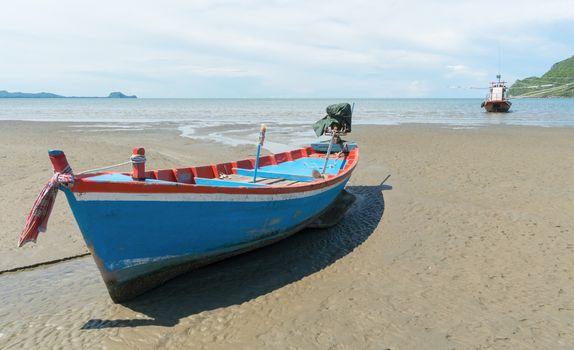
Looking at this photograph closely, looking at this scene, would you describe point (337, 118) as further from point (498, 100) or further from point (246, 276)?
point (498, 100)

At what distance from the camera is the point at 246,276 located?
20.4ft

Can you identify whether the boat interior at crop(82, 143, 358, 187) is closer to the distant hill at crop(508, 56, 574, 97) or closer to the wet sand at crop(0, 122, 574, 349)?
the wet sand at crop(0, 122, 574, 349)

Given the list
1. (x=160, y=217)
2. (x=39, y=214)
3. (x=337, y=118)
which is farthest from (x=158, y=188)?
(x=337, y=118)

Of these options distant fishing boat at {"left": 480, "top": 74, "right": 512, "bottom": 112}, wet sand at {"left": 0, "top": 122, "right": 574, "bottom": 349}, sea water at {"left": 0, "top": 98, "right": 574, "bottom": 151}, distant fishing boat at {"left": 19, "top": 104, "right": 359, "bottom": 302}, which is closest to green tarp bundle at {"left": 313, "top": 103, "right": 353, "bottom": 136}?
wet sand at {"left": 0, "top": 122, "right": 574, "bottom": 349}

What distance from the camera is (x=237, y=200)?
18.9ft

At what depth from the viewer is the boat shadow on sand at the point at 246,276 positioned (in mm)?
5219

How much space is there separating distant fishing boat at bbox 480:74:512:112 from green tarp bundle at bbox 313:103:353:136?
46.2 metres

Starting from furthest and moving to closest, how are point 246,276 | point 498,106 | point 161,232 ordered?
point 498,106 → point 246,276 → point 161,232

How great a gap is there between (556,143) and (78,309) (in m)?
22.2

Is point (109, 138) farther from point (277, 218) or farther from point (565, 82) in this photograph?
point (565, 82)

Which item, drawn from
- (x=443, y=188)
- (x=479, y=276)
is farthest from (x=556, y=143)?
(x=479, y=276)

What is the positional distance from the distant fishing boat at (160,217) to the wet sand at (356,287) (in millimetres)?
469

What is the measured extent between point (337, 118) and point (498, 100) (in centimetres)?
4705

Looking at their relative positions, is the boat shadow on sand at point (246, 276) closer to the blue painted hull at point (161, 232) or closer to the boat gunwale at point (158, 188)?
the blue painted hull at point (161, 232)
